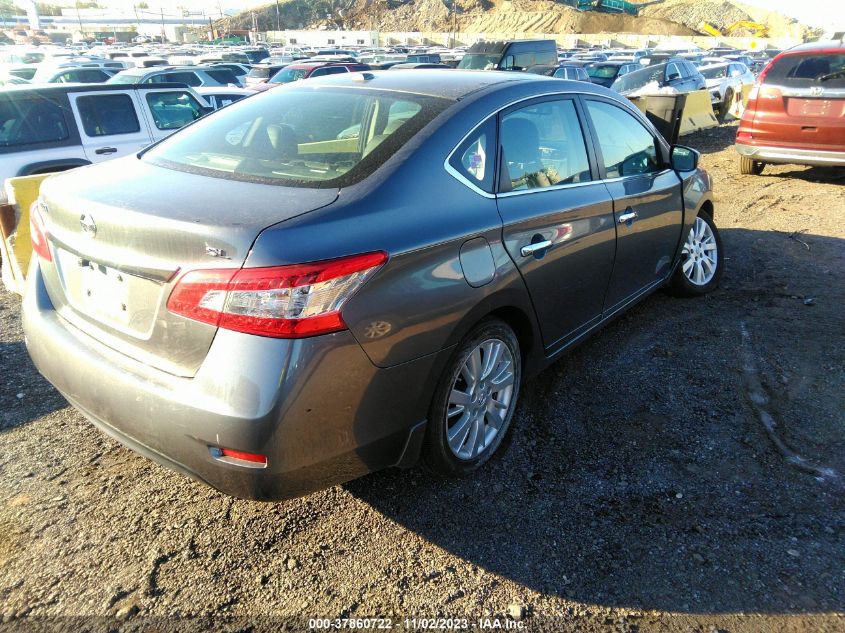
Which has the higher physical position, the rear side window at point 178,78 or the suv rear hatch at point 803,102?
the suv rear hatch at point 803,102

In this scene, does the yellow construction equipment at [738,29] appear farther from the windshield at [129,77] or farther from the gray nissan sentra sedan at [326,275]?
the gray nissan sentra sedan at [326,275]

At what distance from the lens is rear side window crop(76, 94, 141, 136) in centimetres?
750

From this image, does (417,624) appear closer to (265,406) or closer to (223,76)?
(265,406)

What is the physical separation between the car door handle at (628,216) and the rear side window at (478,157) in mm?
1171

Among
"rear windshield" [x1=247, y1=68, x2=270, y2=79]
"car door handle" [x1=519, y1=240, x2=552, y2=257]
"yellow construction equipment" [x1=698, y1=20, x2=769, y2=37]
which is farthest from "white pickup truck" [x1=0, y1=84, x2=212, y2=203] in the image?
"yellow construction equipment" [x1=698, y1=20, x2=769, y2=37]

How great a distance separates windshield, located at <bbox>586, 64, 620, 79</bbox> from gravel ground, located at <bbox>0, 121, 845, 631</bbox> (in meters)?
18.0

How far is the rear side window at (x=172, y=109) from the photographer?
27.6 ft

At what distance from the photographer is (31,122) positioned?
7.07 meters

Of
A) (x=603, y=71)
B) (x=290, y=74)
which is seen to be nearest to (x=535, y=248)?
(x=290, y=74)

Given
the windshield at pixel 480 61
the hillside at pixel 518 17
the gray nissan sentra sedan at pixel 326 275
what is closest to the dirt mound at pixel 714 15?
the hillside at pixel 518 17

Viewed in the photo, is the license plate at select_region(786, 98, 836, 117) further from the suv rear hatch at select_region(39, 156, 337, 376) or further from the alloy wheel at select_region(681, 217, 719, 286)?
the suv rear hatch at select_region(39, 156, 337, 376)

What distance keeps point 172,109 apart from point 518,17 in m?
81.1

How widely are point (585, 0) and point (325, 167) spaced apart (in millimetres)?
82724

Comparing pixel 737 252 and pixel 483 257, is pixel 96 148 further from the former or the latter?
pixel 737 252
